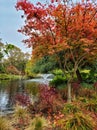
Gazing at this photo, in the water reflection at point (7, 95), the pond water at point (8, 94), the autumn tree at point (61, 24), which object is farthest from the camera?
the water reflection at point (7, 95)

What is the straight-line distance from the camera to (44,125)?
5.80 m

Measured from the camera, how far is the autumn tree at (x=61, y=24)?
370 inches

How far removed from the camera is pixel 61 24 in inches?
382

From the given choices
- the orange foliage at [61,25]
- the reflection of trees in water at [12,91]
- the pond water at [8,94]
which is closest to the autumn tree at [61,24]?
the orange foliage at [61,25]

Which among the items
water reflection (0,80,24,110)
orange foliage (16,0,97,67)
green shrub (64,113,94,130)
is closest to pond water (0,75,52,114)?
water reflection (0,80,24,110)

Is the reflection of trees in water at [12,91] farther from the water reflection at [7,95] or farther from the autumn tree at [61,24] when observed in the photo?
the autumn tree at [61,24]

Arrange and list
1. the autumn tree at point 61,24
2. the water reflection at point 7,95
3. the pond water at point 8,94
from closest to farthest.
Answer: the autumn tree at point 61,24
the pond water at point 8,94
the water reflection at point 7,95

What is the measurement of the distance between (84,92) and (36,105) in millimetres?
3520

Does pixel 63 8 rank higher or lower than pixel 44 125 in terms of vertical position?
higher

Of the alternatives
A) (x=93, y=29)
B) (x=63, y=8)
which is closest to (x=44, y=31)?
(x=63, y=8)

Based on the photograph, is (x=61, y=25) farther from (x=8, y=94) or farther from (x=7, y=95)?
(x=8, y=94)

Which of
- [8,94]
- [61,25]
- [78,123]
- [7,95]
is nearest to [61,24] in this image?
[61,25]

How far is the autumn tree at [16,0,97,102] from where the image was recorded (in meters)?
9.39

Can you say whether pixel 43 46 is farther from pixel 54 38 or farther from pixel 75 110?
pixel 75 110
